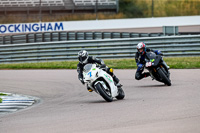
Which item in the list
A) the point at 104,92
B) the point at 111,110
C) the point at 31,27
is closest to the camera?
the point at 111,110

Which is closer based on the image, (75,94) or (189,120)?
(189,120)

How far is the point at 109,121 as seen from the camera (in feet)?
24.7

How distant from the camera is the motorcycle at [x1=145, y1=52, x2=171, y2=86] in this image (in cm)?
1284

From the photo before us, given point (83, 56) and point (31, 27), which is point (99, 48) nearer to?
point (31, 27)

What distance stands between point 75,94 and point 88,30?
17252 mm

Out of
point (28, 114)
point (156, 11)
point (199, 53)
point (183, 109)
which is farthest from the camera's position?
point (156, 11)

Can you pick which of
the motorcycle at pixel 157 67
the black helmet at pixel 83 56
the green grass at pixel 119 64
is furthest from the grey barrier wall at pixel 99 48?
the black helmet at pixel 83 56

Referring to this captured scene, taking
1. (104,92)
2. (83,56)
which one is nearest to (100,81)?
(104,92)

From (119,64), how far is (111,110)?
39.3 feet

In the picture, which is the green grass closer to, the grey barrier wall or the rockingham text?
the grey barrier wall

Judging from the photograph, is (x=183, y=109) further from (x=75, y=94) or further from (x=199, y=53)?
(x=199, y=53)

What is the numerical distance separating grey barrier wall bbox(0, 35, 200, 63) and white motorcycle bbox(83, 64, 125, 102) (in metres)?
11.8

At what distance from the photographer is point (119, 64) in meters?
20.8

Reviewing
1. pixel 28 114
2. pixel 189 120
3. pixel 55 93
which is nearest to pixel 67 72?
pixel 55 93
